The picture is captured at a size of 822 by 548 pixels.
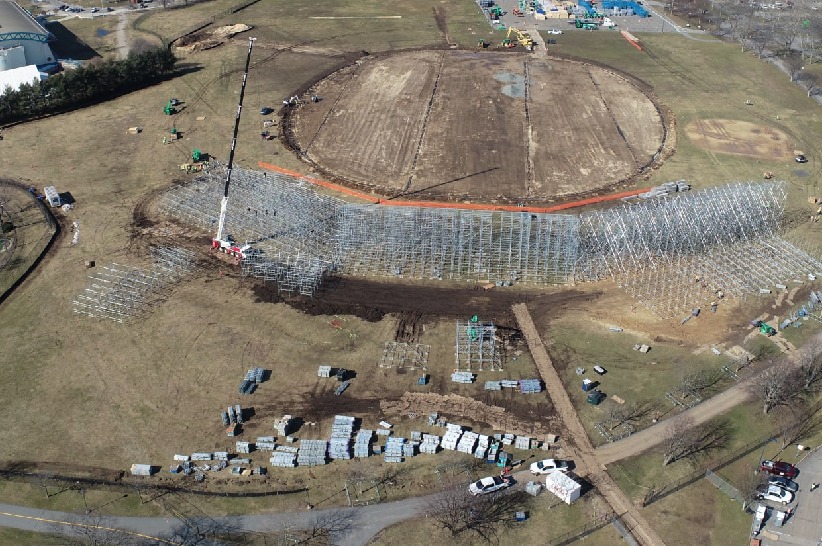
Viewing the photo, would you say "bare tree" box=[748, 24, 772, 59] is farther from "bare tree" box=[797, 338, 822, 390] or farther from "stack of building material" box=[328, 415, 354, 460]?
"stack of building material" box=[328, 415, 354, 460]

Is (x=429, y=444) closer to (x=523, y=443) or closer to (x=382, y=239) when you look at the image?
(x=523, y=443)

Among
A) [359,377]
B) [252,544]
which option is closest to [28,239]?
[359,377]

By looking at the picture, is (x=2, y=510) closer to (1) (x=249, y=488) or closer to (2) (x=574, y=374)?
(1) (x=249, y=488)

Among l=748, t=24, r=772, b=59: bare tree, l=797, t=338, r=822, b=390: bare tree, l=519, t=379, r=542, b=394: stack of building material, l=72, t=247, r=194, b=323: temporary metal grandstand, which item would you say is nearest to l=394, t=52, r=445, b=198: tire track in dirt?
l=72, t=247, r=194, b=323: temporary metal grandstand

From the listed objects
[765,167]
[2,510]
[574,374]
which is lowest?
[2,510]

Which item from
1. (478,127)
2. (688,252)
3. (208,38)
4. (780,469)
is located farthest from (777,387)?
(208,38)
